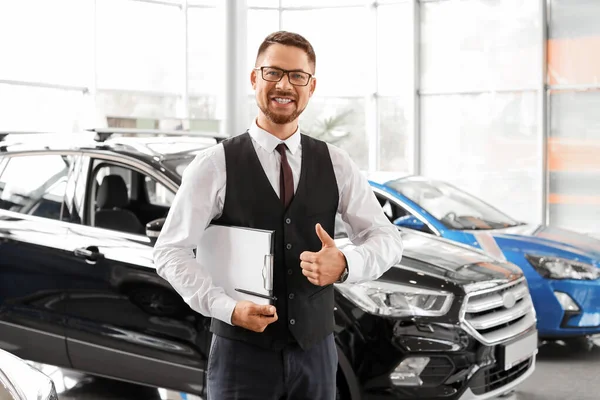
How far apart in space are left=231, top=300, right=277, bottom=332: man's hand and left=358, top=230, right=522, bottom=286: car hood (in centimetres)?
178

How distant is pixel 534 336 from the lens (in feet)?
13.4

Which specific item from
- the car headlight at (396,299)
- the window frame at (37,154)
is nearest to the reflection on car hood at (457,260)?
the car headlight at (396,299)

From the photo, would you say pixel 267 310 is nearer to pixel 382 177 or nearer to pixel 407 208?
pixel 407 208

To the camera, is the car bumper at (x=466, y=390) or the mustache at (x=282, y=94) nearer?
the mustache at (x=282, y=94)

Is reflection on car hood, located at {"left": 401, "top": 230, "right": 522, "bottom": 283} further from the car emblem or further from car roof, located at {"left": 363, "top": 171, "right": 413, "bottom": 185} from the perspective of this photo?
car roof, located at {"left": 363, "top": 171, "right": 413, "bottom": 185}

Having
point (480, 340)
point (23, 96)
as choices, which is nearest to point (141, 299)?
point (480, 340)

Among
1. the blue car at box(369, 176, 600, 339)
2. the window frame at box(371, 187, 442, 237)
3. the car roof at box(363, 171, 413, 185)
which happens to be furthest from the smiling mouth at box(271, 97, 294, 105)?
the car roof at box(363, 171, 413, 185)

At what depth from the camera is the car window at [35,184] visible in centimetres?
420

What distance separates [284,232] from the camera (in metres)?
2.08

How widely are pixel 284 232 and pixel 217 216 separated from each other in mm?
194

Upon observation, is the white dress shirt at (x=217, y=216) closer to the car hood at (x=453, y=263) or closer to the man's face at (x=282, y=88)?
the man's face at (x=282, y=88)

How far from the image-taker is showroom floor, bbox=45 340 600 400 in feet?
14.7

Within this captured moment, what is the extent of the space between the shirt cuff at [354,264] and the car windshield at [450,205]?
3.51 meters

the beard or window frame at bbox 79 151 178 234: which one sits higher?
the beard
